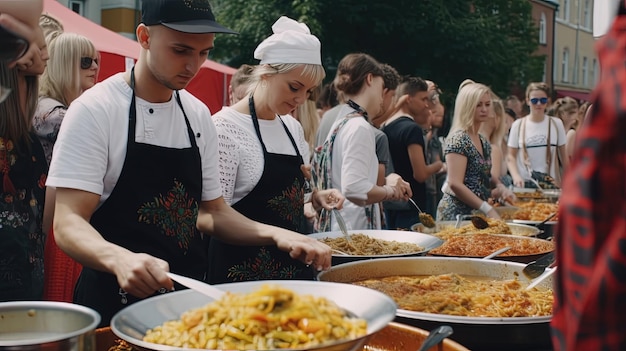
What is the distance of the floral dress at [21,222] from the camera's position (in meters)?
2.15

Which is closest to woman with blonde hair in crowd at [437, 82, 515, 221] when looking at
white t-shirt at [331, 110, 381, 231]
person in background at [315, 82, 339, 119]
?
white t-shirt at [331, 110, 381, 231]

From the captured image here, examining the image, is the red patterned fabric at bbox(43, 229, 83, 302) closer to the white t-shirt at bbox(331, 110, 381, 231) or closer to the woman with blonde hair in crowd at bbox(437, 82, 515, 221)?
the white t-shirt at bbox(331, 110, 381, 231)

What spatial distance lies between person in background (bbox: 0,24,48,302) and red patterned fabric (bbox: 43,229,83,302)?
28.6 inches

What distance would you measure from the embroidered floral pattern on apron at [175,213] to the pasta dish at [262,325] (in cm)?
63

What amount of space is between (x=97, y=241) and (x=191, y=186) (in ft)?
1.40

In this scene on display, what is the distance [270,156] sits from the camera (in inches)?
106

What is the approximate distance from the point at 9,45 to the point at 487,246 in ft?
7.51

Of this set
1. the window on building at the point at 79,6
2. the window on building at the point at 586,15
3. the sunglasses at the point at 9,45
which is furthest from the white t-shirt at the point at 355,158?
the window on building at the point at 586,15

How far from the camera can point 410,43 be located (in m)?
19.8

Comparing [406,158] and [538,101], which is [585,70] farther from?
[406,158]

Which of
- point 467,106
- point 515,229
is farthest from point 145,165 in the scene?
point 467,106

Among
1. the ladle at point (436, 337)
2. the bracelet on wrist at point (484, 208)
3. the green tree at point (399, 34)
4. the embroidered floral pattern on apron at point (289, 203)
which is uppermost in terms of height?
the green tree at point (399, 34)

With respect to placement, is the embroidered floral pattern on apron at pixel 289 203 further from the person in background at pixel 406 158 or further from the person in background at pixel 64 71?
the person in background at pixel 406 158

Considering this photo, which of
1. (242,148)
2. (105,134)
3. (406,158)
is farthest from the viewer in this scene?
(406,158)
